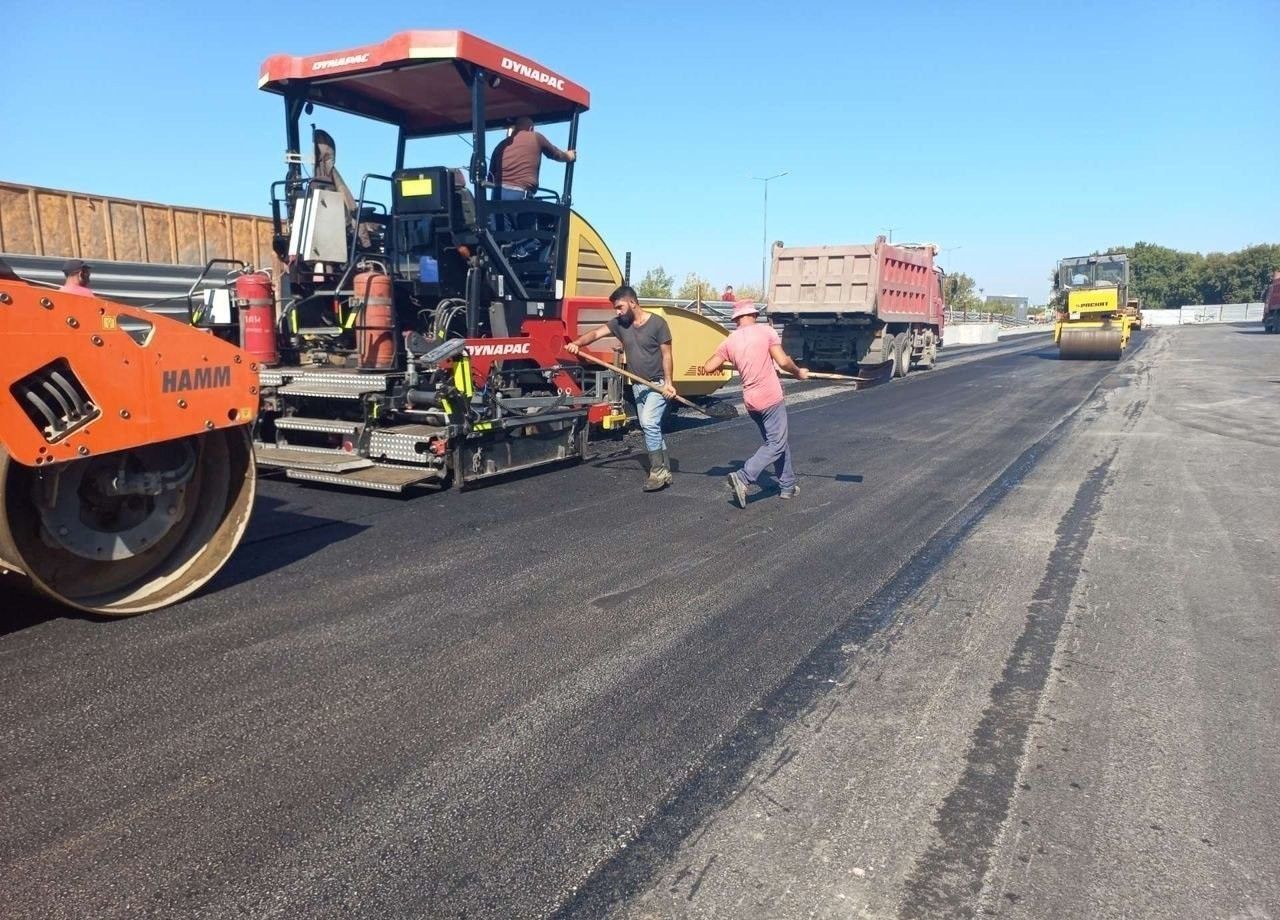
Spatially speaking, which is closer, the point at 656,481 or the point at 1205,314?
the point at 656,481

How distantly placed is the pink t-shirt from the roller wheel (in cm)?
374

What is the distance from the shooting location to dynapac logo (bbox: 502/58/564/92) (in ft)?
23.3

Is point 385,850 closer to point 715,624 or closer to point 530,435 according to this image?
point 715,624

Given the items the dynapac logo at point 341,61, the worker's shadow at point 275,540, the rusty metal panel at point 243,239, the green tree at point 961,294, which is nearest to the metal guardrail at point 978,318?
the green tree at point 961,294

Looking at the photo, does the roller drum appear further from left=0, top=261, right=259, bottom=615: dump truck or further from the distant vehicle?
the distant vehicle

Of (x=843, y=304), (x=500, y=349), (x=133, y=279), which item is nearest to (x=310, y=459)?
(x=500, y=349)

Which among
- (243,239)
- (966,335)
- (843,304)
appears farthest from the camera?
(966,335)

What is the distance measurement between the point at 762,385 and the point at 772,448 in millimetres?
493

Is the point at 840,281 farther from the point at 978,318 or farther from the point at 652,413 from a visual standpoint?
the point at 978,318

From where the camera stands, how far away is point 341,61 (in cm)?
726

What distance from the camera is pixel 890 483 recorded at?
25.2ft

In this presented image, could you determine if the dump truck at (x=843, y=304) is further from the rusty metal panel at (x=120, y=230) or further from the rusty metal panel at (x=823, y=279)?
the rusty metal panel at (x=120, y=230)

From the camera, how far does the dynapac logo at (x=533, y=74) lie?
7.11m

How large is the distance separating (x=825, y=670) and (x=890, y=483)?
13.7 feet
